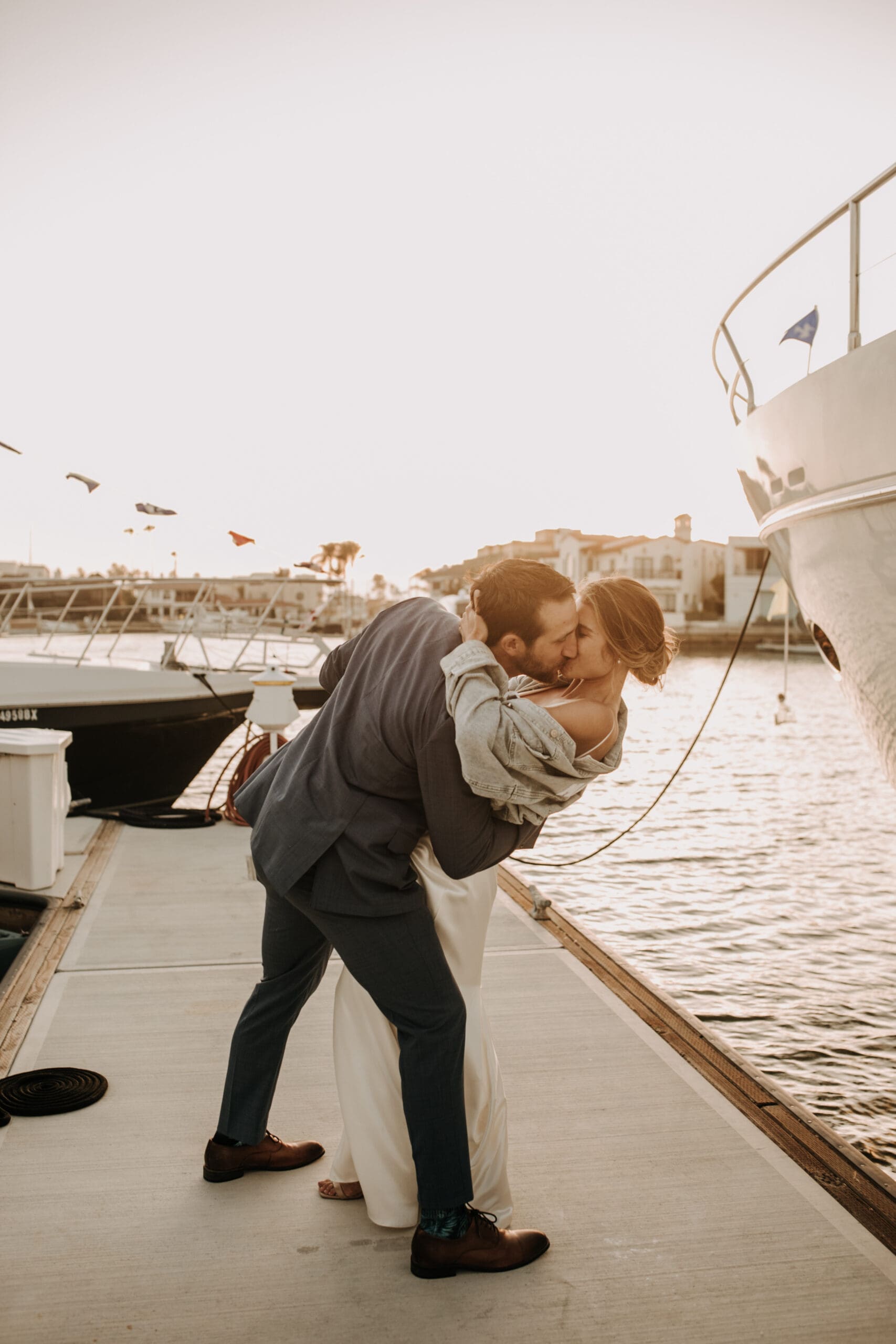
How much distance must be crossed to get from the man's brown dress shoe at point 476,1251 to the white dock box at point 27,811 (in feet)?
13.5

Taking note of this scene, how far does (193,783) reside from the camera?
64.1 feet

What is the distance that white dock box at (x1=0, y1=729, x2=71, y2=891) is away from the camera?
593 centimetres

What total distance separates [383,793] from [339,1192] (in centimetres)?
122

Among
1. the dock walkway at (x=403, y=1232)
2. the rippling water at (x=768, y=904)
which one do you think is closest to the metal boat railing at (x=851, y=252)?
the rippling water at (x=768, y=904)

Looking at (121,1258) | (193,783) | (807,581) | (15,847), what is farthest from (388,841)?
(193,783)

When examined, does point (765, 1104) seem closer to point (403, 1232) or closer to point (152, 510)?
point (403, 1232)

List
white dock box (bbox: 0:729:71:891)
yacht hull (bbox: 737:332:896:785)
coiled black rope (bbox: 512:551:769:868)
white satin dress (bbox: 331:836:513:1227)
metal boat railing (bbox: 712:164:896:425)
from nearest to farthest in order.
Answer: white satin dress (bbox: 331:836:513:1227), yacht hull (bbox: 737:332:896:785), metal boat railing (bbox: 712:164:896:425), white dock box (bbox: 0:729:71:891), coiled black rope (bbox: 512:551:769:868)

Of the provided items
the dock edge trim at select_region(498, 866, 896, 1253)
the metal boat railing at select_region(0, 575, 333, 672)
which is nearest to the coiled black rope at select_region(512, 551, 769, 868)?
the dock edge trim at select_region(498, 866, 896, 1253)

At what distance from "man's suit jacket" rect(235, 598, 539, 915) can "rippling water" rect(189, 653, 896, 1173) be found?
260cm

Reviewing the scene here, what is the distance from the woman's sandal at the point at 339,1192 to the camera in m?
2.87

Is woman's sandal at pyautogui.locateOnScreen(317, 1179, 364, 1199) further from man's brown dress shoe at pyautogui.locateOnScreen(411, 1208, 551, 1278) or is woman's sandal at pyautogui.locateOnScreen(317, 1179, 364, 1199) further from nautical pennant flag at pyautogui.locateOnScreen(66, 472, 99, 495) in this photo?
nautical pennant flag at pyautogui.locateOnScreen(66, 472, 99, 495)

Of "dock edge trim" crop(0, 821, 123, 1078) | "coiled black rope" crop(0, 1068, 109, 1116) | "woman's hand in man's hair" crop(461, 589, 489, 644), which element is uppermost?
"woman's hand in man's hair" crop(461, 589, 489, 644)

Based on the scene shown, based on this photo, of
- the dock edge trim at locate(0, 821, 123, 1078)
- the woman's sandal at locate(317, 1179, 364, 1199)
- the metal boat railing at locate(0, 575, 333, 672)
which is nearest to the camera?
the woman's sandal at locate(317, 1179, 364, 1199)

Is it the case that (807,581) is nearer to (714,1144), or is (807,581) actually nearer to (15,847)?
(714,1144)
